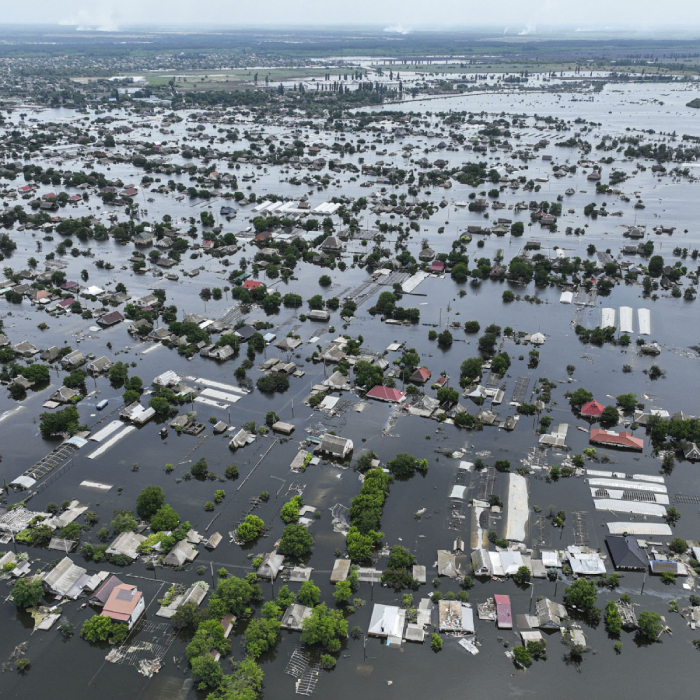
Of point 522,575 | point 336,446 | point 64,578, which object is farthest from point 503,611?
Result: point 64,578

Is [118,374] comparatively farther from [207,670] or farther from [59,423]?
[207,670]

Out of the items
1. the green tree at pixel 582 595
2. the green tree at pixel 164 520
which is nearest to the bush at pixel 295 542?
the green tree at pixel 164 520

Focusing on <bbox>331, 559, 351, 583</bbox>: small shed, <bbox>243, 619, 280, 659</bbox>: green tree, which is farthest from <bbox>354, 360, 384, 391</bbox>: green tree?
<bbox>243, 619, 280, 659</bbox>: green tree

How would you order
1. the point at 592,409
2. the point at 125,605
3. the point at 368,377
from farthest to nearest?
the point at 368,377 → the point at 592,409 → the point at 125,605

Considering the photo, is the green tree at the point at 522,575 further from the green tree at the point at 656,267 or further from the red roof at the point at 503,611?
the green tree at the point at 656,267

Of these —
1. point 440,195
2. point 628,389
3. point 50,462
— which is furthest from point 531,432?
point 440,195

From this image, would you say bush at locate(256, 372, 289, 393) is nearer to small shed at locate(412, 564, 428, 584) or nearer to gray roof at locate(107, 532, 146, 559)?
gray roof at locate(107, 532, 146, 559)

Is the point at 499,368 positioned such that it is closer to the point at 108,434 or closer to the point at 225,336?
the point at 225,336
